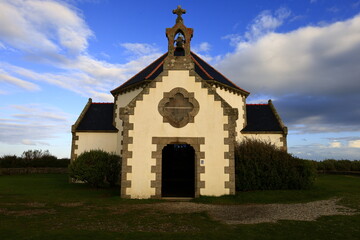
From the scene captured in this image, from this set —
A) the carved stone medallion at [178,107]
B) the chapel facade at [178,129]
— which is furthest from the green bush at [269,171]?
the carved stone medallion at [178,107]

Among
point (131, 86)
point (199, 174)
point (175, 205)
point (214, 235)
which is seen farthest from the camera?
point (131, 86)

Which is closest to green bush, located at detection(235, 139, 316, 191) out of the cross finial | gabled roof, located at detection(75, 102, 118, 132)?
the cross finial

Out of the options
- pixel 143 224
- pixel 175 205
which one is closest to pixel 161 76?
pixel 175 205

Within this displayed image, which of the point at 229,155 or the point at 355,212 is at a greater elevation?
the point at 229,155

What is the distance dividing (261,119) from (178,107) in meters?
12.0

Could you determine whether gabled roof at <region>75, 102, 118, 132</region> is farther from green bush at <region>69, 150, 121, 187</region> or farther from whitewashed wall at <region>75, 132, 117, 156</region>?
Answer: green bush at <region>69, 150, 121, 187</region>

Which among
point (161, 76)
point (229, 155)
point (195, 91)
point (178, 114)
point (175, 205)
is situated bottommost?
point (175, 205)

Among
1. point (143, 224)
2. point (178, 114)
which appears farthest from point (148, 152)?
point (143, 224)

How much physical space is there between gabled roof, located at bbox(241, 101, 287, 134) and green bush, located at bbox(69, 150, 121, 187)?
1155cm

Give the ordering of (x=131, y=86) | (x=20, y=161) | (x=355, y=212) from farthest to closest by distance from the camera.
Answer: (x=20, y=161), (x=131, y=86), (x=355, y=212)

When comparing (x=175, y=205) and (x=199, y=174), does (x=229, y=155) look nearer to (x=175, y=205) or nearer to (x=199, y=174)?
(x=199, y=174)

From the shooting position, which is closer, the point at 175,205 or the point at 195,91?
the point at 175,205

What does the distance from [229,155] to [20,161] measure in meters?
38.7

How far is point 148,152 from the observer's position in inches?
538
